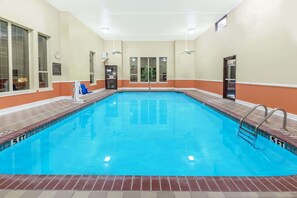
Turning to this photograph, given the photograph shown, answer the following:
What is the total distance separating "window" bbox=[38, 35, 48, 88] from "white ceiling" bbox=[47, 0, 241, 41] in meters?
1.34

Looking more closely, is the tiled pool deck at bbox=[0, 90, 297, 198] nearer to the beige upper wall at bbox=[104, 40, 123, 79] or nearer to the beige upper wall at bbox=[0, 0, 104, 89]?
the beige upper wall at bbox=[0, 0, 104, 89]

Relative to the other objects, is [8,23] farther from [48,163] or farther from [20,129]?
[48,163]

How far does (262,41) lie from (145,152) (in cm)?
501

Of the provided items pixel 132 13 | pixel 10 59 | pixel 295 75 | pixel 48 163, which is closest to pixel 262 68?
pixel 295 75

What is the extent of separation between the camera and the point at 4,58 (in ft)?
21.9

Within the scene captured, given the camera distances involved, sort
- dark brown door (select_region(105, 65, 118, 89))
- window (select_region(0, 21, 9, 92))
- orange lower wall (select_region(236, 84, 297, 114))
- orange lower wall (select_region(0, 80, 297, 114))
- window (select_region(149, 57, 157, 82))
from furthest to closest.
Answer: window (select_region(149, 57, 157, 82)), dark brown door (select_region(105, 65, 118, 89)), window (select_region(0, 21, 9, 92)), orange lower wall (select_region(0, 80, 297, 114)), orange lower wall (select_region(236, 84, 297, 114))

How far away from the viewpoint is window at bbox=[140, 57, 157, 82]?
60.2 ft

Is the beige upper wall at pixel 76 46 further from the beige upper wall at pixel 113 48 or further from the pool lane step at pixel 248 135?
the pool lane step at pixel 248 135

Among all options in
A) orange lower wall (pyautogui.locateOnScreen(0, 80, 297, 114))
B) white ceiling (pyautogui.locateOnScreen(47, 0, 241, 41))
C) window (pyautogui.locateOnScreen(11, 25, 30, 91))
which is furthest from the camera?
white ceiling (pyautogui.locateOnScreen(47, 0, 241, 41))

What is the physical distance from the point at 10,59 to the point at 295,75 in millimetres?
6802

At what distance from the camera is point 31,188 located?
2.45m

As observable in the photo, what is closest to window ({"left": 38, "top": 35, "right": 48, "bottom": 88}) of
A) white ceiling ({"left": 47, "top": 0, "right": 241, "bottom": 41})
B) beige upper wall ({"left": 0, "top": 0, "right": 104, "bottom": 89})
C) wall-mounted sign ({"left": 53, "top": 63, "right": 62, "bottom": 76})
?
beige upper wall ({"left": 0, "top": 0, "right": 104, "bottom": 89})

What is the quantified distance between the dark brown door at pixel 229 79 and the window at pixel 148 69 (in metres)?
8.11

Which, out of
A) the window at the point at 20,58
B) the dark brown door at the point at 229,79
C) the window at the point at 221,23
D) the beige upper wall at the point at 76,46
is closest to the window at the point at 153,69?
the beige upper wall at the point at 76,46
